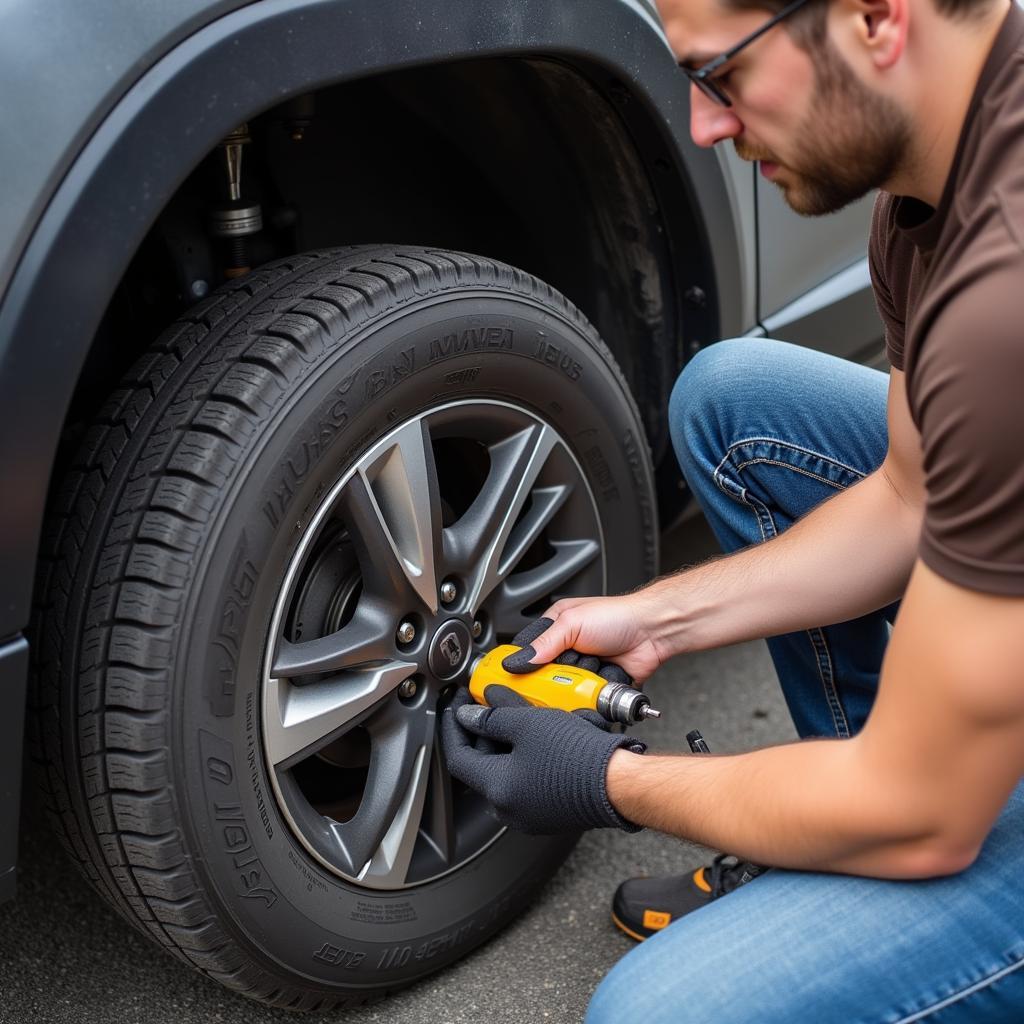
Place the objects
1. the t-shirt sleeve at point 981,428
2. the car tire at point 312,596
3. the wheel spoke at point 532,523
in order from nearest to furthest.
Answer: the t-shirt sleeve at point 981,428 < the car tire at point 312,596 < the wheel spoke at point 532,523

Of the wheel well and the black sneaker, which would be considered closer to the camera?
the wheel well

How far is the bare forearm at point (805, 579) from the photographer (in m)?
1.72

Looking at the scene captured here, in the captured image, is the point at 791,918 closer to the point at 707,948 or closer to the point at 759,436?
the point at 707,948

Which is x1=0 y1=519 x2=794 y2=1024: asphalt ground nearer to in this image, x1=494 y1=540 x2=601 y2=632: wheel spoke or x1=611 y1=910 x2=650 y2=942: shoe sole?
x1=611 y1=910 x2=650 y2=942: shoe sole

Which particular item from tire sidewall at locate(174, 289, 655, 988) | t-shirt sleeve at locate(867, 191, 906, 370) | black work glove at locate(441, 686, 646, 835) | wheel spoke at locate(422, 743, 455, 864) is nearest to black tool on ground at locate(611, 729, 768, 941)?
tire sidewall at locate(174, 289, 655, 988)

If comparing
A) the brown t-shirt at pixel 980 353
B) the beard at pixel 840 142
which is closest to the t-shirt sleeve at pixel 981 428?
the brown t-shirt at pixel 980 353

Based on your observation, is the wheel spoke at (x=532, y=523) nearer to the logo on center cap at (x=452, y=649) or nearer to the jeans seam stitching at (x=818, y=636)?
the logo on center cap at (x=452, y=649)

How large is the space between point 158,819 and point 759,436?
3.02 feet

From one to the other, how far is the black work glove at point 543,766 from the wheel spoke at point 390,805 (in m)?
0.09

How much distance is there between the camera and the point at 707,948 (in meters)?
1.35

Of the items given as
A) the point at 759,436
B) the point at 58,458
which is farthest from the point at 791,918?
the point at 58,458

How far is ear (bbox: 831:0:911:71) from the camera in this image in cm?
117

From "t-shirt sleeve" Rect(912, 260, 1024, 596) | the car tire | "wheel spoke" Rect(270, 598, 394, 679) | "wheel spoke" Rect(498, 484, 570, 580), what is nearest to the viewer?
"t-shirt sleeve" Rect(912, 260, 1024, 596)

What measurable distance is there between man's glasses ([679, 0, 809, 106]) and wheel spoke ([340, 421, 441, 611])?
1.80 ft
